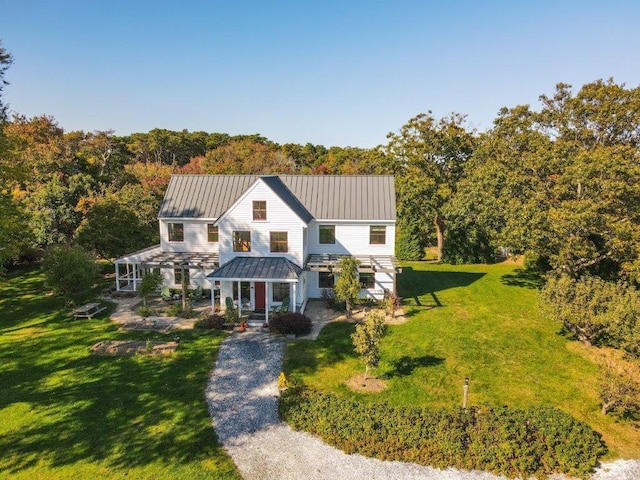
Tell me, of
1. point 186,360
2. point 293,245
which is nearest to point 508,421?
point 186,360

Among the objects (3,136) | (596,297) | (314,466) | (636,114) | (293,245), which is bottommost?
(314,466)

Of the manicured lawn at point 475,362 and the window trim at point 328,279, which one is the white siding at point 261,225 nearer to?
the window trim at point 328,279

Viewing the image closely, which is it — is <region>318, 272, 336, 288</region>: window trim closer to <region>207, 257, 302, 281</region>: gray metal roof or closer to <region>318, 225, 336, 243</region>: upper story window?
<region>318, 225, 336, 243</region>: upper story window

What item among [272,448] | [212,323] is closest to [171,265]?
[212,323]

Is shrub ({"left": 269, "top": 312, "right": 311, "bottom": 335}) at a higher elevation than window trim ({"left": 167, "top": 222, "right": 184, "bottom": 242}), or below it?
below

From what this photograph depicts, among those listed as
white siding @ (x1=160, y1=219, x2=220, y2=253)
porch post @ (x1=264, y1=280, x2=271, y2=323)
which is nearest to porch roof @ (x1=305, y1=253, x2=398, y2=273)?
porch post @ (x1=264, y1=280, x2=271, y2=323)

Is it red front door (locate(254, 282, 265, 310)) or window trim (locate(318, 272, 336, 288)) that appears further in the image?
window trim (locate(318, 272, 336, 288))

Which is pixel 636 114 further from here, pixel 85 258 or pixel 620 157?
pixel 85 258
